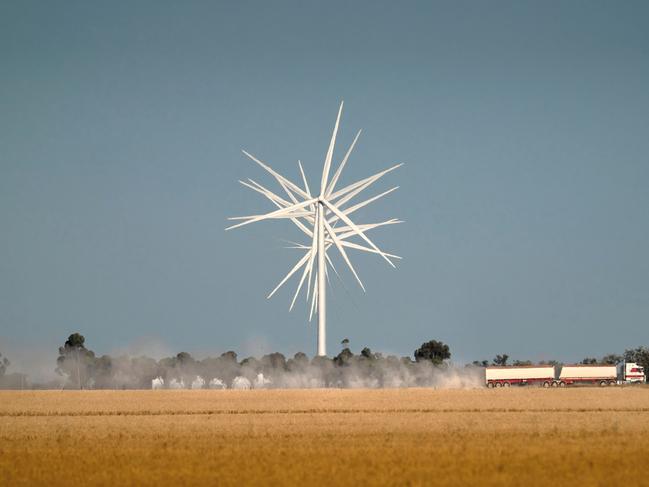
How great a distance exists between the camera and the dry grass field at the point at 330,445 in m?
46.8

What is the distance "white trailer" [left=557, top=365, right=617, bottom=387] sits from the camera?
192 m

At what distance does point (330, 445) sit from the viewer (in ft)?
196

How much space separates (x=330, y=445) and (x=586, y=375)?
141 meters

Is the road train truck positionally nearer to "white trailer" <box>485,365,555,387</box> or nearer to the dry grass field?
"white trailer" <box>485,365,555,387</box>

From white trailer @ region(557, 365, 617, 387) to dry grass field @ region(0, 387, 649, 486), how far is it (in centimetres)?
9407

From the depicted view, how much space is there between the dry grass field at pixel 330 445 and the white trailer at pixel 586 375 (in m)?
94.1

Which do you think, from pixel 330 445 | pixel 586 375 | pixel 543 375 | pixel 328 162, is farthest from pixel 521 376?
pixel 330 445

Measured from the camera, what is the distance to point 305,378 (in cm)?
18212

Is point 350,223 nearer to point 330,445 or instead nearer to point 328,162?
point 328,162

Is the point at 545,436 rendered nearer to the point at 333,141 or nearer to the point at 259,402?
the point at 259,402

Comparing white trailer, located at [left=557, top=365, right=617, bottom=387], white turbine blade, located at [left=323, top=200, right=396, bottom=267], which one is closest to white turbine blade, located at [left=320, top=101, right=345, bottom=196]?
white turbine blade, located at [left=323, top=200, right=396, bottom=267]

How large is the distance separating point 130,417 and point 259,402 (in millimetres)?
27323

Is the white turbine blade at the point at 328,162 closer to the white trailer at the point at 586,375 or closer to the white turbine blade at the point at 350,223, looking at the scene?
the white turbine blade at the point at 350,223

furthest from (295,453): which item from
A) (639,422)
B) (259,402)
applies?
(259,402)
